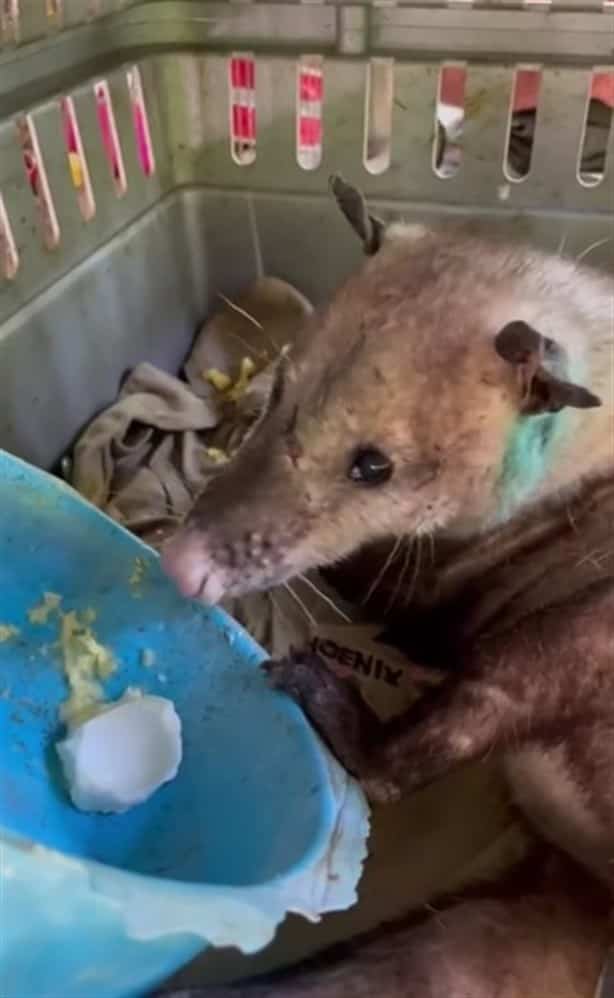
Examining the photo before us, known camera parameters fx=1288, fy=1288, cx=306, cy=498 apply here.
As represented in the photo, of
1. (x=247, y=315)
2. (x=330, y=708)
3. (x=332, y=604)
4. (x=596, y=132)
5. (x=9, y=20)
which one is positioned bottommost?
(x=332, y=604)

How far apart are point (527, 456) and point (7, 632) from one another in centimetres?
60

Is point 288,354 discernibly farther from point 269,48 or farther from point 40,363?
point 269,48

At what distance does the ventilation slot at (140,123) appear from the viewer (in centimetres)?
199

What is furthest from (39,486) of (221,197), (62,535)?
(221,197)

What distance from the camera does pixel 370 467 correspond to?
1.29 meters

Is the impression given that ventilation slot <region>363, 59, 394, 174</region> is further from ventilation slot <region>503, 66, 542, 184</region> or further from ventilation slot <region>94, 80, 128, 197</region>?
ventilation slot <region>94, 80, 128, 197</region>

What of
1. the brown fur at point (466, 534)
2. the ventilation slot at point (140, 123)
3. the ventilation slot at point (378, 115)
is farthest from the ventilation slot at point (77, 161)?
the brown fur at point (466, 534)

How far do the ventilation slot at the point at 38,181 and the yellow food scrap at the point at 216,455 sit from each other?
381 millimetres

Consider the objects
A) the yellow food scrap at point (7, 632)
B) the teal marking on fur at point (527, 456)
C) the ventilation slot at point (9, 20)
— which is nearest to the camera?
A: the teal marking on fur at point (527, 456)

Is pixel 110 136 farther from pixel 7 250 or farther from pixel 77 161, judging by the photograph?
pixel 7 250

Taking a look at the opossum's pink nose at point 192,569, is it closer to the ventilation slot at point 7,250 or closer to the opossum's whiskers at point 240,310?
the ventilation slot at point 7,250

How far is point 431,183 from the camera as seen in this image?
2.03m

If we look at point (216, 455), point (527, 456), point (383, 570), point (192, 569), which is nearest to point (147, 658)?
point (192, 569)

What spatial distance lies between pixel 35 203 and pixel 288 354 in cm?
58
